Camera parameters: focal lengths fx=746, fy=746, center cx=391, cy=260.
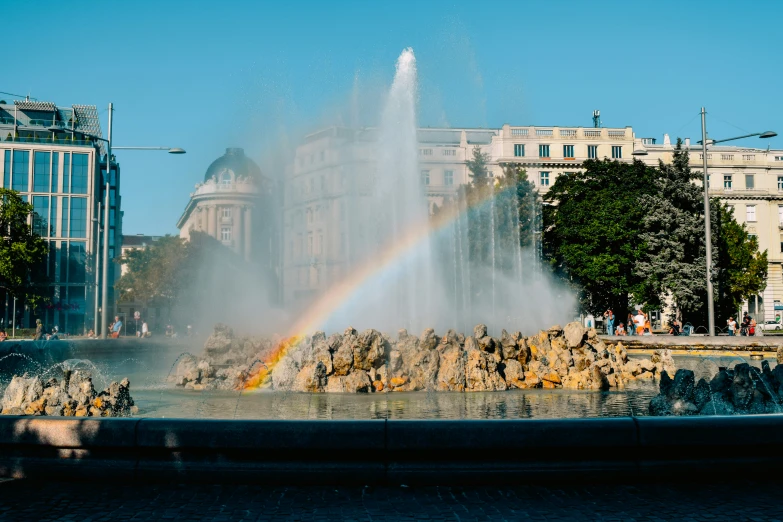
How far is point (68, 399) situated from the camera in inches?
500

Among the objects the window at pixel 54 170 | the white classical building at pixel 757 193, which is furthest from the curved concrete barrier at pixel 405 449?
the white classical building at pixel 757 193

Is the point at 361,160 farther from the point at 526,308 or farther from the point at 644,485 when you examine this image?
the point at 644,485

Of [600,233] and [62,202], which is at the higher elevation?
[62,202]

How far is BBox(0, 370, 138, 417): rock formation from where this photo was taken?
41.0 feet

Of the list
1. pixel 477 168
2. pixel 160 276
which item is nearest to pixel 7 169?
pixel 160 276

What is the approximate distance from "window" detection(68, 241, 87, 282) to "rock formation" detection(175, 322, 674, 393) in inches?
2154

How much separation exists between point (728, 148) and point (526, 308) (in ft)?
174

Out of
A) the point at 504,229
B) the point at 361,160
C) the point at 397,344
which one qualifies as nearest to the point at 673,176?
the point at 504,229

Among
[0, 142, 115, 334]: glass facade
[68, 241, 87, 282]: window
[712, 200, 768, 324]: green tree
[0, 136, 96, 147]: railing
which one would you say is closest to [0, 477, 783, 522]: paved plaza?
[712, 200, 768, 324]: green tree

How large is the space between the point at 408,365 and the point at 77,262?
5912cm

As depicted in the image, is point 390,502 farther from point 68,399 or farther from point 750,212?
point 750,212

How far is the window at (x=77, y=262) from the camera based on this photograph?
69.6 metres

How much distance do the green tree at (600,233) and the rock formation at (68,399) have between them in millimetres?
39606

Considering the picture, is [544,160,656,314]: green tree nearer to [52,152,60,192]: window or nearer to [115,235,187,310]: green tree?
[115,235,187,310]: green tree
